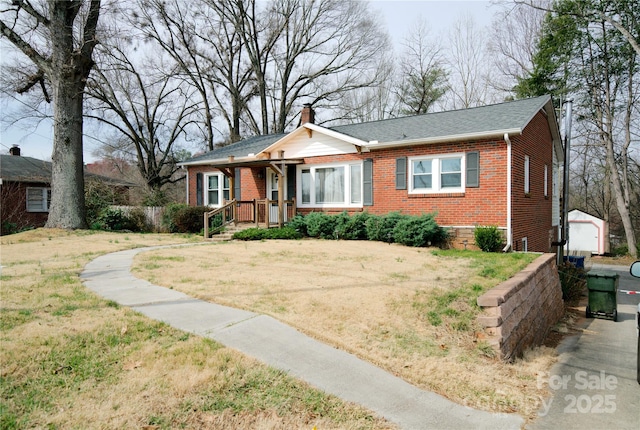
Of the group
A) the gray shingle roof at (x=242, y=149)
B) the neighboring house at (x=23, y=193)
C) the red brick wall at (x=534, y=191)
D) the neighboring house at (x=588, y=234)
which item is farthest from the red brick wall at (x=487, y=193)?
the neighboring house at (x=23, y=193)

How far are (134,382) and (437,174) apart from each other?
1192 centimetres

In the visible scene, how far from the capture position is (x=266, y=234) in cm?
1481

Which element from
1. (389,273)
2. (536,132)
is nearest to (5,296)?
(389,273)

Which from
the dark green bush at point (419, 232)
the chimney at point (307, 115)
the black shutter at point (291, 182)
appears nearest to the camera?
the dark green bush at point (419, 232)

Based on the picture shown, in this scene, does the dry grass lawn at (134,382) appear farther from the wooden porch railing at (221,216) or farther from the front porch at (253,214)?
the front porch at (253,214)

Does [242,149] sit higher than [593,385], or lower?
higher

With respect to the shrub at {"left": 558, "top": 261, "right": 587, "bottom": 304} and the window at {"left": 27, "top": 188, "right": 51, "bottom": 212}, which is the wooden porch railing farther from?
the window at {"left": 27, "top": 188, "right": 51, "bottom": 212}

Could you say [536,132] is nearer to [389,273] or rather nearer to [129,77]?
[389,273]

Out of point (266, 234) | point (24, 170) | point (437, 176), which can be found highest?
point (24, 170)

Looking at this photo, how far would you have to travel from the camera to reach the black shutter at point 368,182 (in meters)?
15.0

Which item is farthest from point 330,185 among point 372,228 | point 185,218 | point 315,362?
point 315,362

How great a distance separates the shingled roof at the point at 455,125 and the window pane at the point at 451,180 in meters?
1.19

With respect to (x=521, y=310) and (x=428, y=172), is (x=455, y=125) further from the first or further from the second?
(x=521, y=310)

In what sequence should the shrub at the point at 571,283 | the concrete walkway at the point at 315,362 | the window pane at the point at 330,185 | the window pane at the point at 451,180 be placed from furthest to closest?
the window pane at the point at 330,185, the window pane at the point at 451,180, the shrub at the point at 571,283, the concrete walkway at the point at 315,362
